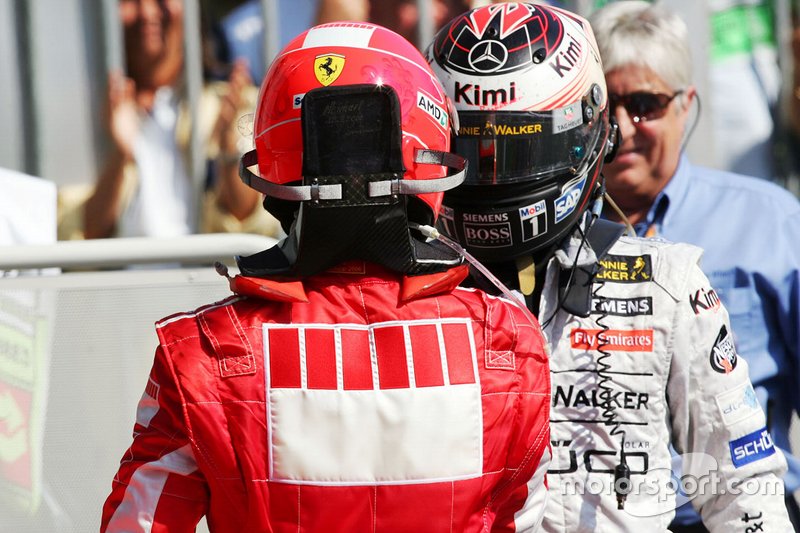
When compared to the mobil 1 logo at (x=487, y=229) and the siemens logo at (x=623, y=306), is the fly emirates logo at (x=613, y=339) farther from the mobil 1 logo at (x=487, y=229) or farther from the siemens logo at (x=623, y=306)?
the mobil 1 logo at (x=487, y=229)

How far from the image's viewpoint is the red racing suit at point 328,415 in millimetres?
1713

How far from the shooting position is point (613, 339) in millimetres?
2320

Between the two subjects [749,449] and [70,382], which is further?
[70,382]

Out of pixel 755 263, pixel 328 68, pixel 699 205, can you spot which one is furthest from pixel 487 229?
pixel 699 205

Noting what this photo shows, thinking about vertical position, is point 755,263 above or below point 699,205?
below

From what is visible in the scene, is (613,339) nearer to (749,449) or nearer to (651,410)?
(651,410)

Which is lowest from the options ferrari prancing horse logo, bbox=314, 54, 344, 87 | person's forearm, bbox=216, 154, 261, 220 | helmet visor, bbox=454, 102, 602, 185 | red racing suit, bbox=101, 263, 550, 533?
red racing suit, bbox=101, 263, 550, 533

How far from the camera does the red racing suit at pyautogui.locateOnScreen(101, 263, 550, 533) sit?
1713 millimetres

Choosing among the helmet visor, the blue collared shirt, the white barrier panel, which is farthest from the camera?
the blue collared shirt

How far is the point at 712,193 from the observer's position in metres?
3.61

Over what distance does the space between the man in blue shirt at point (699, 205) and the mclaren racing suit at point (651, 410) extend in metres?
0.96

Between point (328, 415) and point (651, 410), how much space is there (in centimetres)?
85

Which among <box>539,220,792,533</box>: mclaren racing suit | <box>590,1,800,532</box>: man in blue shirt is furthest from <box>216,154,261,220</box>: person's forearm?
<box>539,220,792,533</box>: mclaren racing suit

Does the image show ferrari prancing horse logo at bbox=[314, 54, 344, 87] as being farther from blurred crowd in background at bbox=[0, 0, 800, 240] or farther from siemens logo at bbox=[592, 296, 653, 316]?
blurred crowd in background at bbox=[0, 0, 800, 240]
